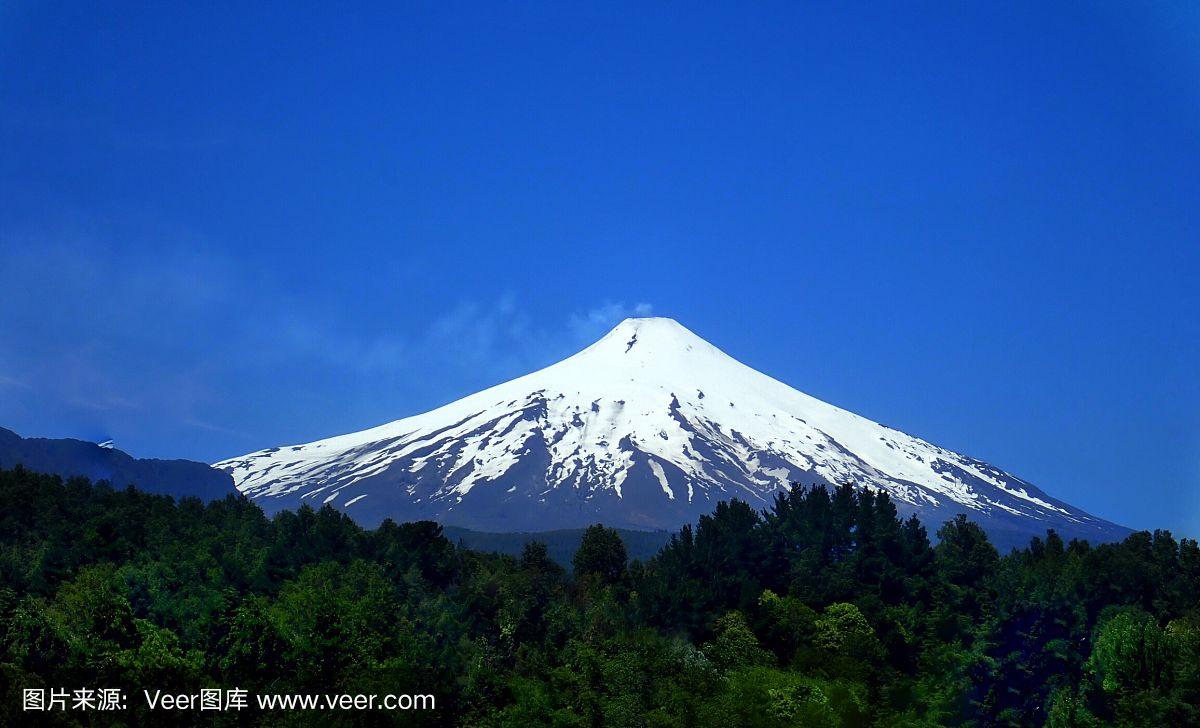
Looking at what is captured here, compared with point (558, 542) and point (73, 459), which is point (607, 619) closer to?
point (558, 542)

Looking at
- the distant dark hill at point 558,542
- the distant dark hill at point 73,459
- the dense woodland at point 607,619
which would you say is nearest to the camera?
the dense woodland at point 607,619

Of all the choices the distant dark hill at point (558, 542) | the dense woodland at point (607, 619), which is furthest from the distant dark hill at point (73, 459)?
the dense woodland at point (607, 619)

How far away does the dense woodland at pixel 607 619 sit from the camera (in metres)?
44.2

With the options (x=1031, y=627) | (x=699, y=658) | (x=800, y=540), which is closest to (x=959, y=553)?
(x=800, y=540)

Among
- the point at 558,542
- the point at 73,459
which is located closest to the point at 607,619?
the point at 558,542

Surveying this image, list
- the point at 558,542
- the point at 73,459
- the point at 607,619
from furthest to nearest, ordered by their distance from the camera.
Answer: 1. the point at 558,542
2. the point at 73,459
3. the point at 607,619

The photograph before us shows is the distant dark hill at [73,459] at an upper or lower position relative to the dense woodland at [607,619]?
upper

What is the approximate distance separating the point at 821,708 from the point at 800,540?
Result: 74.8ft

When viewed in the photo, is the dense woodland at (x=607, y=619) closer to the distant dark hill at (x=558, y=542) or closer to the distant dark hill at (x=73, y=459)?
the distant dark hill at (x=73, y=459)

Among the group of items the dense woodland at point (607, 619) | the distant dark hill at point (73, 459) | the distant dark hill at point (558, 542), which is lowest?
the dense woodland at point (607, 619)

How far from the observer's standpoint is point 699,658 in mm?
55438

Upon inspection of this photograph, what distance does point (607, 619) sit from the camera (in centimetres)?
5925

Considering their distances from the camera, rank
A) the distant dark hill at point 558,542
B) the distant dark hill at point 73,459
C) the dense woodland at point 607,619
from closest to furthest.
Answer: the dense woodland at point 607,619, the distant dark hill at point 73,459, the distant dark hill at point 558,542

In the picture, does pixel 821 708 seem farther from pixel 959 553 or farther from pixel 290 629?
pixel 959 553
